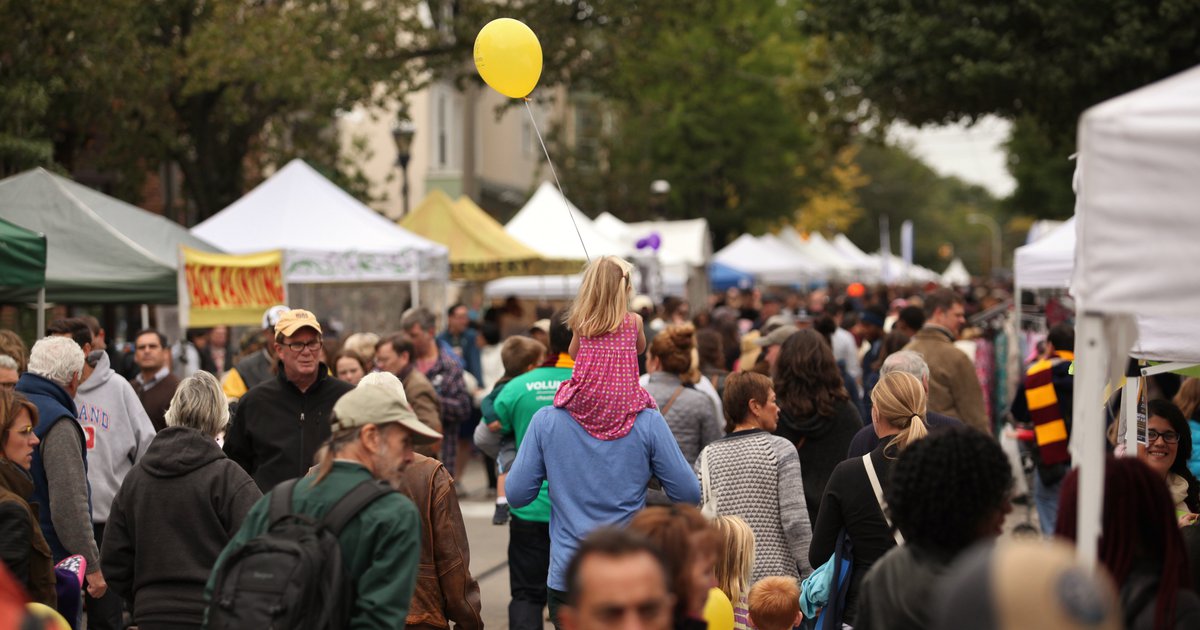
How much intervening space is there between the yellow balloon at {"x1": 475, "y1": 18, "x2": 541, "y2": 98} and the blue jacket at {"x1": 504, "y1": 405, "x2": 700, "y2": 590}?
2417 mm

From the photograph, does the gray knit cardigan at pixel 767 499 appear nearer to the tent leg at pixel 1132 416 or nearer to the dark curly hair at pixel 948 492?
the tent leg at pixel 1132 416

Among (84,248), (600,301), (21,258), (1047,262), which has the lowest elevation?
(600,301)

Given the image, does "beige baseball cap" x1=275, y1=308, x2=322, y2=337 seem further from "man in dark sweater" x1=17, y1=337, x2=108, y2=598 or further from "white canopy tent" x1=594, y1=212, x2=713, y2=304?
"white canopy tent" x1=594, y1=212, x2=713, y2=304

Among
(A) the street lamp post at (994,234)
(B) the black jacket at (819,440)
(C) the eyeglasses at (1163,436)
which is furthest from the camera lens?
(A) the street lamp post at (994,234)

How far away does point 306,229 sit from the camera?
14484 mm

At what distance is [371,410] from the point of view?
3.90 metres

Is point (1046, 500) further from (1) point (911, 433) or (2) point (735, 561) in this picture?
(2) point (735, 561)

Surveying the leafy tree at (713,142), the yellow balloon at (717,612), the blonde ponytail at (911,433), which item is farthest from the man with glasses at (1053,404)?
the leafy tree at (713,142)

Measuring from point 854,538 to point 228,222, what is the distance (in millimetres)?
11149

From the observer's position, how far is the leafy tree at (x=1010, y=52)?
52.5ft

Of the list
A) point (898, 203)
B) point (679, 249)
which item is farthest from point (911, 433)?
point (898, 203)

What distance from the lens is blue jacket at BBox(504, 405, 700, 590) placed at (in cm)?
536

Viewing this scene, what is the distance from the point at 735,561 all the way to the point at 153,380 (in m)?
5.22

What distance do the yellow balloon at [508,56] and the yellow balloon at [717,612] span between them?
3763 millimetres
